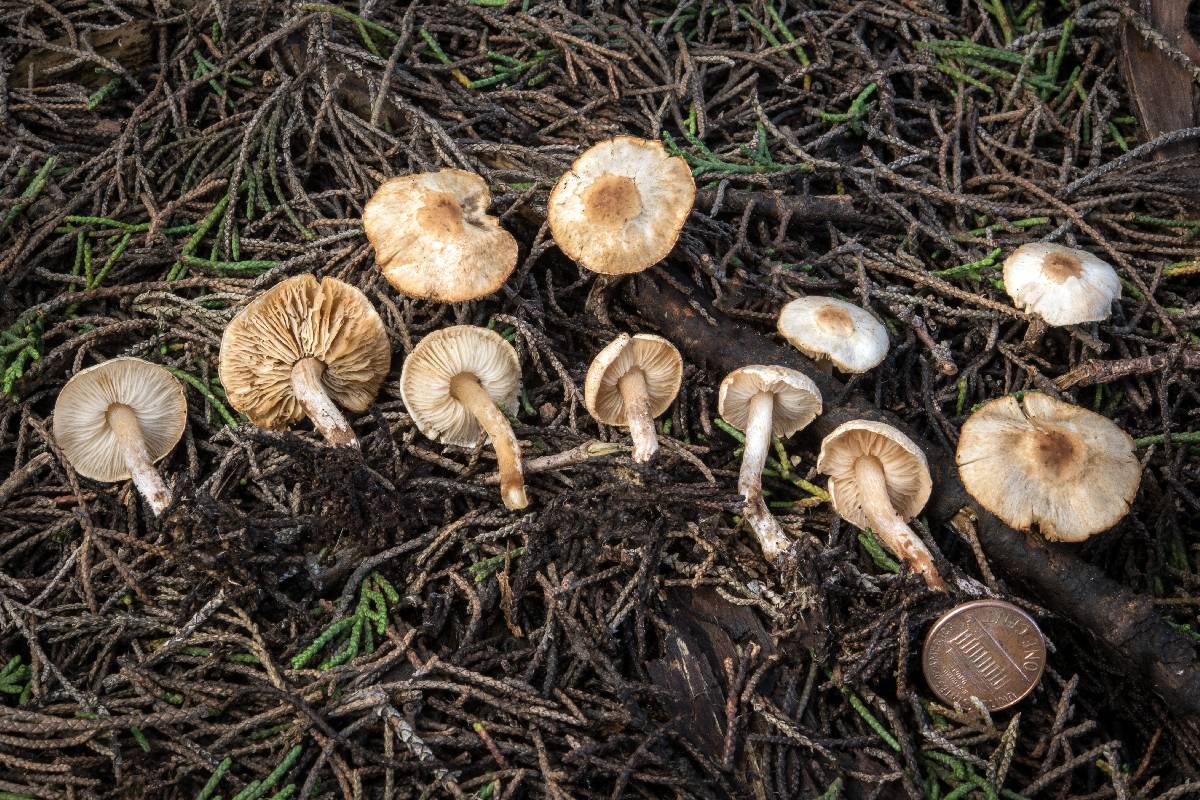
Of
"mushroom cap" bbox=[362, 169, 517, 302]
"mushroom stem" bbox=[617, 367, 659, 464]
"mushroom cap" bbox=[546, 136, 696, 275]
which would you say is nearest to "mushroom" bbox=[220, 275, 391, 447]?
"mushroom cap" bbox=[362, 169, 517, 302]

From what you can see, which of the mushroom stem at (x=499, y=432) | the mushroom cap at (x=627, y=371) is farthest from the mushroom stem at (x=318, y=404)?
the mushroom cap at (x=627, y=371)

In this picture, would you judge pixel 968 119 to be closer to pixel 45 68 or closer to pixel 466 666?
pixel 466 666

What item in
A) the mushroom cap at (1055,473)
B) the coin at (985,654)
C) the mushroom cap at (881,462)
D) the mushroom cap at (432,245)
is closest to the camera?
the coin at (985,654)

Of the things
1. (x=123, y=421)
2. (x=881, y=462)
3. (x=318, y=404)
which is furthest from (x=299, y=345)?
(x=881, y=462)

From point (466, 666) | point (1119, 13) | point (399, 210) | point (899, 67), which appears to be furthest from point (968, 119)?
point (466, 666)

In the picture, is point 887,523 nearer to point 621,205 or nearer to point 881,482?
point 881,482

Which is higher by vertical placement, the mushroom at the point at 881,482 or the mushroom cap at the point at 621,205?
the mushroom cap at the point at 621,205

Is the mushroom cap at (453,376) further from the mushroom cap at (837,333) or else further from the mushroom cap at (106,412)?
the mushroom cap at (837,333)
